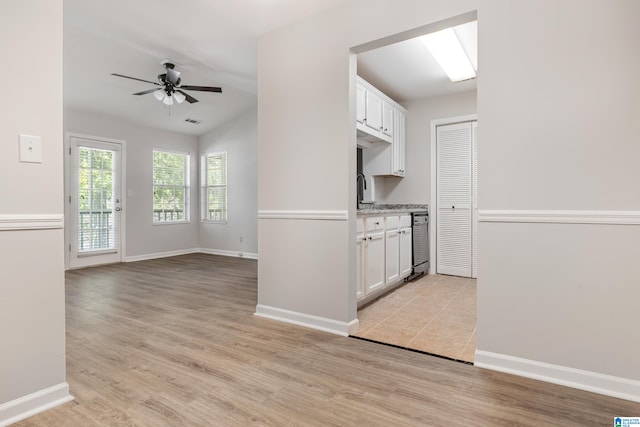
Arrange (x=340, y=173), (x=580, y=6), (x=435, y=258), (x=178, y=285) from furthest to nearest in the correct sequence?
(x=435, y=258)
(x=178, y=285)
(x=340, y=173)
(x=580, y=6)

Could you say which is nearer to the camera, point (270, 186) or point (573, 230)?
point (573, 230)

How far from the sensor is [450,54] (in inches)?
138

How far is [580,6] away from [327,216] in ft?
6.36

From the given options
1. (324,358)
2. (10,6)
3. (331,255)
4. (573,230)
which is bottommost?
(324,358)

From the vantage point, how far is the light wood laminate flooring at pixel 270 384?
162 centimetres

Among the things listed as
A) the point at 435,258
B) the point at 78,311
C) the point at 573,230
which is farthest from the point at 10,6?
the point at 435,258

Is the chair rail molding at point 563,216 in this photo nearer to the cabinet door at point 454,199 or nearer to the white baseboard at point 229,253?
the cabinet door at point 454,199

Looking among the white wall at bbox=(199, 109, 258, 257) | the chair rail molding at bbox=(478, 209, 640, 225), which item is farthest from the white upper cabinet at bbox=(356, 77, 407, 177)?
the white wall at bbox=(199, 109, 258, 257)

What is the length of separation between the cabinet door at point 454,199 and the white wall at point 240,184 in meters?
3.26

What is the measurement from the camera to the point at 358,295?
125 inches

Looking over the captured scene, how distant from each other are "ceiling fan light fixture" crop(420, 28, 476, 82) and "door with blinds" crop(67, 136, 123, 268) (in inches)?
206

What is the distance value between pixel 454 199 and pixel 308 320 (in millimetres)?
2961

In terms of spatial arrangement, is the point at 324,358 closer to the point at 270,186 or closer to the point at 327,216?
the point at 327,216

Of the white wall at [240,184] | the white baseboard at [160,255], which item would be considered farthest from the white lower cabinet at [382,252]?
the white baseboard at [160,255]
